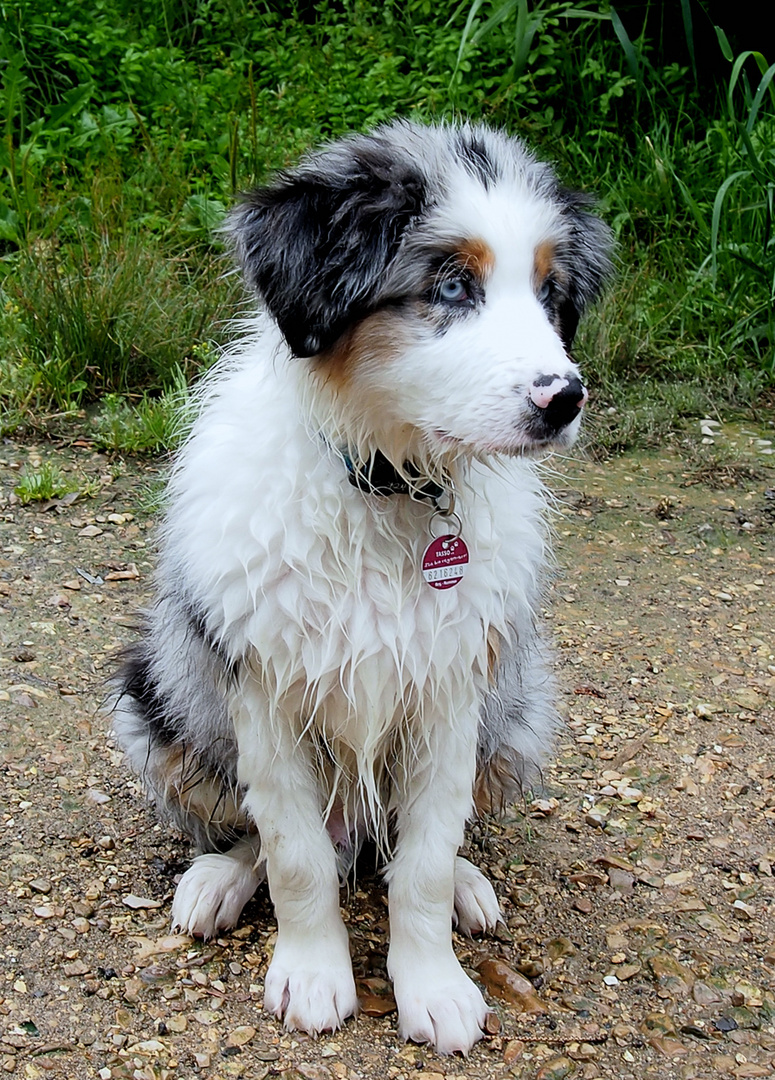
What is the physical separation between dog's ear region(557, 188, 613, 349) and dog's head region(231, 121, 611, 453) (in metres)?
0.20

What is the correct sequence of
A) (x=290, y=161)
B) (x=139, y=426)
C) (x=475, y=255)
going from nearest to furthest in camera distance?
1. (x=475, y=255)
2. (x=139, y=426)
3. (x=290, y=161)

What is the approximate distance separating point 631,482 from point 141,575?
6.66 feet

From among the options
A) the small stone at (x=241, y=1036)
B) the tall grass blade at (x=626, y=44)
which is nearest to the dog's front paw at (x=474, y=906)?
the small stone at (x=241, y=1036)

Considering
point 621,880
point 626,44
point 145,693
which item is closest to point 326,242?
point 145,693

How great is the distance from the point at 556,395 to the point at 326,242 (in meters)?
0.50

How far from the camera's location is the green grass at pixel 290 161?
5008 mm

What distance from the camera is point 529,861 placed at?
304cm

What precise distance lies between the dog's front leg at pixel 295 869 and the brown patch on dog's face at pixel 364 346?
0.61 m

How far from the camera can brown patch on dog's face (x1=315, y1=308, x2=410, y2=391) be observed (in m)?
2.26

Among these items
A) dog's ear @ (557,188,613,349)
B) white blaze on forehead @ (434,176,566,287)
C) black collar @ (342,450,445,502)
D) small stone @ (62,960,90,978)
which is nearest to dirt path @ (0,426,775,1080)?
small stone @ (62,960,90,978)

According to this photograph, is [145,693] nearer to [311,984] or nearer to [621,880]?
[311,984]

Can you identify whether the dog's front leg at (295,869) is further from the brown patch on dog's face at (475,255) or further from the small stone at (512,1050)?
the brown patch on dog's face at (475,255)

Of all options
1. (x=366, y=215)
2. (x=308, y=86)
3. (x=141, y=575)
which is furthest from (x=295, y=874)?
(x=308, y=86)

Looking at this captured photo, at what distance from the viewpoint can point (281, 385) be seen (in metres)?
2.42
